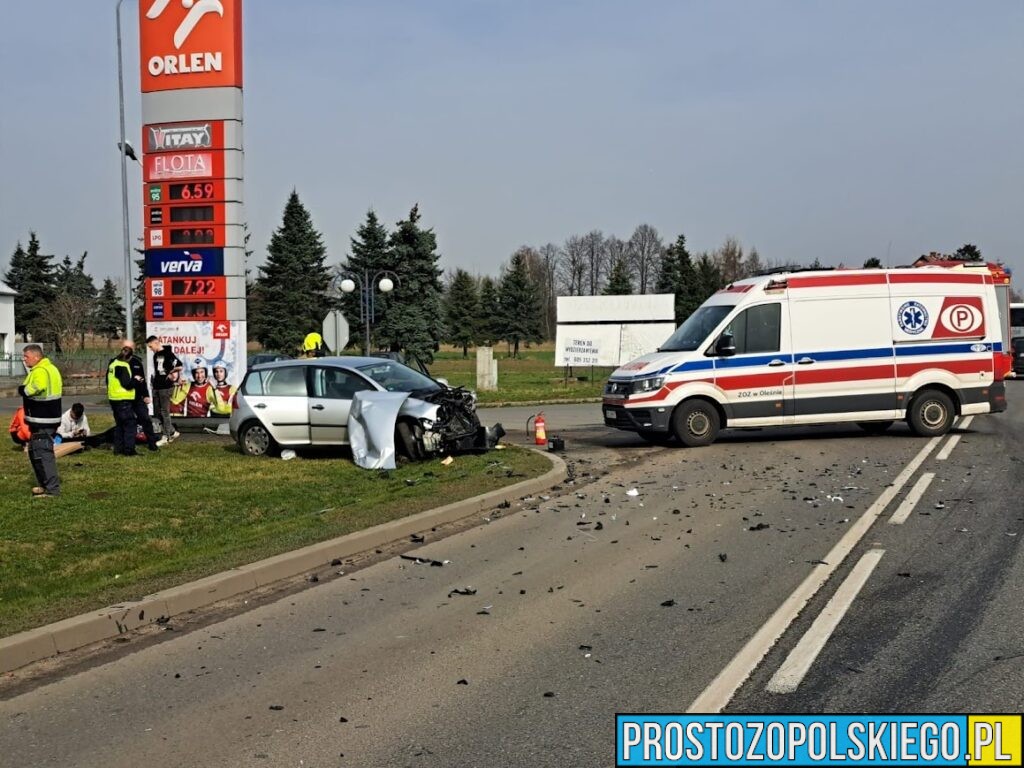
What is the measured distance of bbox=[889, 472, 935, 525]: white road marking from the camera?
9.47 m

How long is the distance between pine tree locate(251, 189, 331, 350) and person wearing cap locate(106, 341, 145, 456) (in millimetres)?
51015

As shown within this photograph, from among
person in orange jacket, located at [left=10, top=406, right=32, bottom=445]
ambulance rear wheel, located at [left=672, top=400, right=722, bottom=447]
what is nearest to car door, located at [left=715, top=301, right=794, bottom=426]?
ambulance rear wheel, located at [left=672, top=400, right=722, bottom=447]

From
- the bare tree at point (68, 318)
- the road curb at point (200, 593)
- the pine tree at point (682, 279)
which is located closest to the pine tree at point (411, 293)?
the bare tree at point (68, 318)

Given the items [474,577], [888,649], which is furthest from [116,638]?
[888,649]

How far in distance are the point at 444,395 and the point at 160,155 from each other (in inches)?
419

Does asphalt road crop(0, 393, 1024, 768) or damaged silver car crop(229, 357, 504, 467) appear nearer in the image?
asphalt road crop(0, 393, 1024, 768)

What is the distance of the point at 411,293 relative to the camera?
209ft

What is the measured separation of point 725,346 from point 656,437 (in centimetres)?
214

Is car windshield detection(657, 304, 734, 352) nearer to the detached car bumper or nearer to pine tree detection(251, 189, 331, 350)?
the detached car bumper

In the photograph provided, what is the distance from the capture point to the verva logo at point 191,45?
68.2ft

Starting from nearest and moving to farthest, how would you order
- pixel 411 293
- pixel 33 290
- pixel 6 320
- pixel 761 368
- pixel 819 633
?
1. pixel 819 633
2. pixel 761 368
3. pixel 411 293
4. pixel 6 320
5. pixel 33 290

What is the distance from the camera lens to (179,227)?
20938 mm

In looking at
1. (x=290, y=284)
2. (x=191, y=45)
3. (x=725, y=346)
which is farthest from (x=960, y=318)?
(x=290, y=284)

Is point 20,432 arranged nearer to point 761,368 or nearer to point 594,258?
point 761,368
